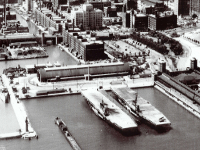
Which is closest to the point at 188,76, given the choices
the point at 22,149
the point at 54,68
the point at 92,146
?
the point at 54,68

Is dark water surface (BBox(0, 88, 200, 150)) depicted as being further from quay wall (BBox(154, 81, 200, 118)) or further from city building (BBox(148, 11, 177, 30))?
city building (BBox(148, 11, 177, 30))

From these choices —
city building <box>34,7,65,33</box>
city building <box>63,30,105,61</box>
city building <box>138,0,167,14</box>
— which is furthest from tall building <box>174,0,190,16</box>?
city building <box>63,30,105,61</box>

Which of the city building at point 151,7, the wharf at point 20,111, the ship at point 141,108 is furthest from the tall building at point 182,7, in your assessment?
the wharf at point 20,111

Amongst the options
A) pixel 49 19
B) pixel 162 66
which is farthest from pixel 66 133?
pixel 49 19

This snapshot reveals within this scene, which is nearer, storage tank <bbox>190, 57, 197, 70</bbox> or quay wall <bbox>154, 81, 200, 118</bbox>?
quay wall <bbox>154, 81, 200, 118</bbox>

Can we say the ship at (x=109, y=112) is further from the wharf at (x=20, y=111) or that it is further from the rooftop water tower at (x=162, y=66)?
the rooftop water tower at (x=162, y=66)

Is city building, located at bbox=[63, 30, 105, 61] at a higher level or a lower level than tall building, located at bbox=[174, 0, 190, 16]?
lower
